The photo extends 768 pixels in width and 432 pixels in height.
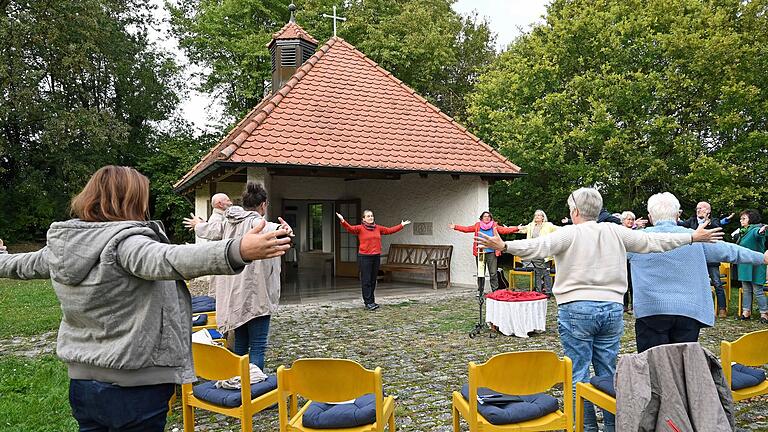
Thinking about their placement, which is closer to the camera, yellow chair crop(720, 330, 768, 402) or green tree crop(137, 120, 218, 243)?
yellow chair crop(720, 330, 768, 402)

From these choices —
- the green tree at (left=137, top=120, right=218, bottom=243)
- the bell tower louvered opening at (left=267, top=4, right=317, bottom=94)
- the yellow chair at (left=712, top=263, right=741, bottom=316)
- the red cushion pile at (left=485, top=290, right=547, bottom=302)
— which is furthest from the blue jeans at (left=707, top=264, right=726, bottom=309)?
the green tree at (left=137, top=120, right=218, bottom=243)

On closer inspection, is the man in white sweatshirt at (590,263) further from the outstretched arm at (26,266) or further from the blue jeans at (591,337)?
the outstretched arm at (26,266)

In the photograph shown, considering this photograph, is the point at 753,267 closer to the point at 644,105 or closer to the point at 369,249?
the point at 369,249

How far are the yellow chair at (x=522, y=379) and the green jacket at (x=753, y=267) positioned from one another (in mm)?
6477

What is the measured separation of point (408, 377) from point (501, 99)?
543 inches

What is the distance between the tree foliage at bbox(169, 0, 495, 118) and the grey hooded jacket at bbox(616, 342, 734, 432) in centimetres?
2000

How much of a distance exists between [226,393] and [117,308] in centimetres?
155

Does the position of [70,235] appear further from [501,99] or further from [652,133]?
[501,99]

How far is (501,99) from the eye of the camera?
1731 cm

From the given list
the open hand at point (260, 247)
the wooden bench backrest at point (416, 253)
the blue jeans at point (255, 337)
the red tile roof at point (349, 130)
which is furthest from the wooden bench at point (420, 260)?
the open hand at point (260, 247)

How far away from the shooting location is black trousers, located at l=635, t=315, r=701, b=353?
3439mm

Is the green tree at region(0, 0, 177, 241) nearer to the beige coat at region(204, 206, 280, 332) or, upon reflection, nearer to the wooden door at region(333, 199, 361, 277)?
the wooden door at region(333, 199, 361, 277)

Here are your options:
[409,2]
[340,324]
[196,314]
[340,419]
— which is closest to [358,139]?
[340,324]

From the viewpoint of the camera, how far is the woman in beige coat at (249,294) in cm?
418
